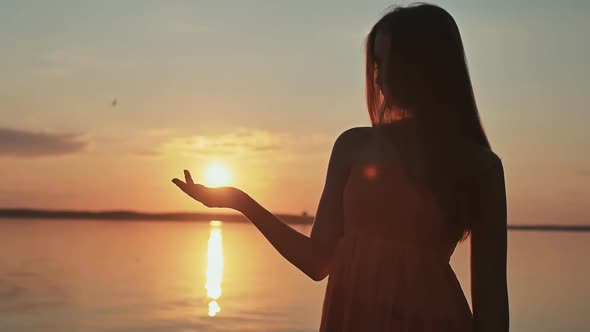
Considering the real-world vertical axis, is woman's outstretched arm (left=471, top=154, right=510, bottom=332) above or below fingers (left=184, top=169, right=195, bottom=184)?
below

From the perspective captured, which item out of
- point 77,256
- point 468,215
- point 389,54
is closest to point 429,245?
point 468,215

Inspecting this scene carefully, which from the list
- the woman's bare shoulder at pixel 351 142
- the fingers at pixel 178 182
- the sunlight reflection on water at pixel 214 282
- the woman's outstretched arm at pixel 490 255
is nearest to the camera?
the woman's outstretched arm at pixel 490 255

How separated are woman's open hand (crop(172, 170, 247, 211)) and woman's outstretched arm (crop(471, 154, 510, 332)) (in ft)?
2.20

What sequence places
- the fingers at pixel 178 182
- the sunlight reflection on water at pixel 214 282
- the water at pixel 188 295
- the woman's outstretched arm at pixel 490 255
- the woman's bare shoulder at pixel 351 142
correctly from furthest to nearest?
the sunlight reflection on water at pixel 214 282
the water at pixel 188 295
the fingers at pixel 178 182
the woman's bare shoulder at pixel 351 142
the woman's outstretched arm at pixel 490 255

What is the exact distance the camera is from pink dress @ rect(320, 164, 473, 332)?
2457mm

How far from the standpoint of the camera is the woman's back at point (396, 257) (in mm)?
2457

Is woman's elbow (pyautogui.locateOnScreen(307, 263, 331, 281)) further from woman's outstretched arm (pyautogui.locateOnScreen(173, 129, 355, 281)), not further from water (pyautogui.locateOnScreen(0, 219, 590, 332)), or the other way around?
water (pyautogui.locateOnScreen(0, 219, 590, 332))

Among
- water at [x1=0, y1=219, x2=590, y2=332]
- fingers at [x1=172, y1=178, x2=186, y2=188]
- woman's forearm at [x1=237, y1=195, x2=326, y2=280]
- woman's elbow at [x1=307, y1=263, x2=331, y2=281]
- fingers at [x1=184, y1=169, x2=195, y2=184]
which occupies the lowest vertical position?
water at [x1=0, y1=219, x2=590, y2=332]

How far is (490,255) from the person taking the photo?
8.20 feet

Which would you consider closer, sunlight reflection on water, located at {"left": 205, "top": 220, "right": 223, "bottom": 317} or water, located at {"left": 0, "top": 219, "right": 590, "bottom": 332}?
water, located at {"left": 0, "top": 219, "right": 590, "bottom": 332}

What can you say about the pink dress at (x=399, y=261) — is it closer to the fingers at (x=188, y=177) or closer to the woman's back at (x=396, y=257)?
the woman's back at (x=396, y=257)

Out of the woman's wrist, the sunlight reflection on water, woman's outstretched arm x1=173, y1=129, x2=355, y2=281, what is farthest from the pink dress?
the sunlight reflection on water

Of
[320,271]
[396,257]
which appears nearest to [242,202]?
[320,271]

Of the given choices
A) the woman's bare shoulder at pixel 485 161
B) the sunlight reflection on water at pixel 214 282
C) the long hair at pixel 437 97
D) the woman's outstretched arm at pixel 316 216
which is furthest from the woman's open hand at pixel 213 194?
the sunlight reflection on water at pixel 214 282
